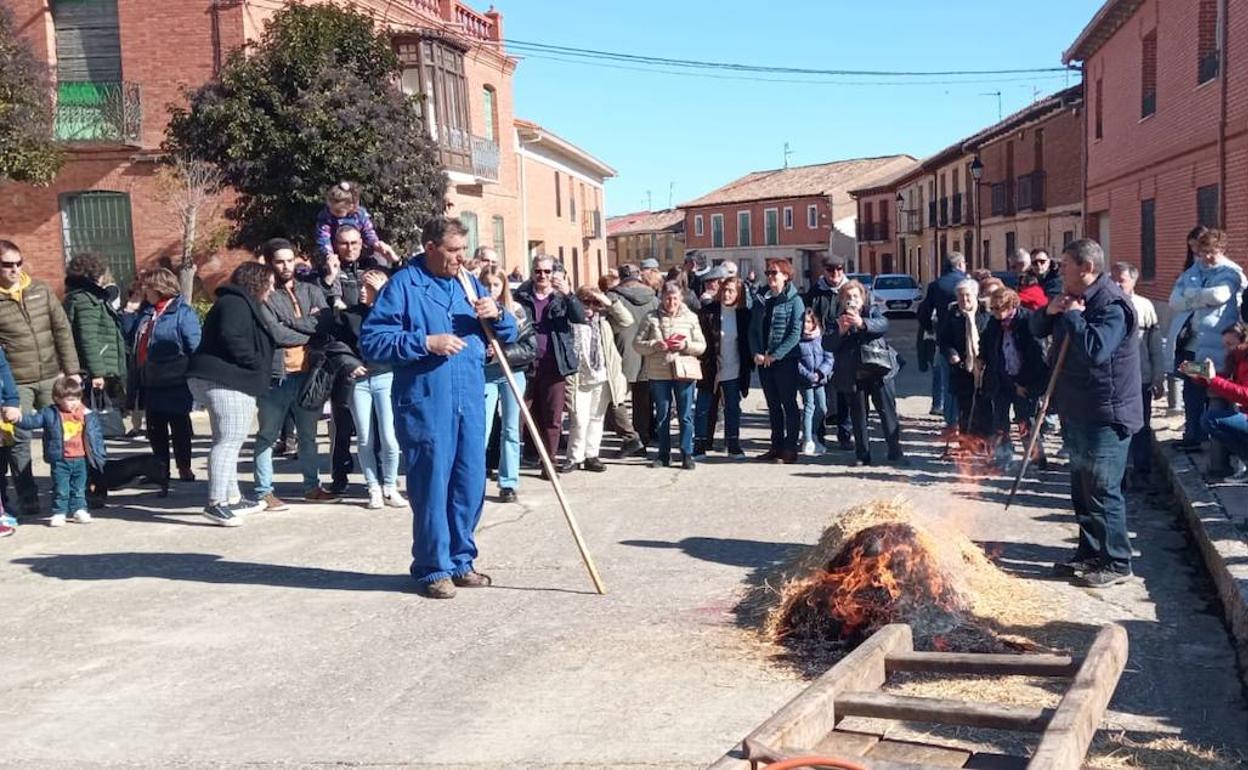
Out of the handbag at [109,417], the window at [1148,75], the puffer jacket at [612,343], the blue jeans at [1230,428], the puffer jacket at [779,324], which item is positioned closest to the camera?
the blue jeans at [1230,428]

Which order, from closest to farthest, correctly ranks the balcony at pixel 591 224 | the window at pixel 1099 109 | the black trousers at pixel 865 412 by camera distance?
the black trousers at pixel 865 412, the window at pixel 1099 109, the balcony at pixel 591 224

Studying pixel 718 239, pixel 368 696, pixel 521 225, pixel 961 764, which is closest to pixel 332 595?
pixel 368 696

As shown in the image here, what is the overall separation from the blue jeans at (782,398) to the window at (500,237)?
24611 millimetres

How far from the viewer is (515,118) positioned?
37344mm

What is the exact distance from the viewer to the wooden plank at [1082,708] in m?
3.09

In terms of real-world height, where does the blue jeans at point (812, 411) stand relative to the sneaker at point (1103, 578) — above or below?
above

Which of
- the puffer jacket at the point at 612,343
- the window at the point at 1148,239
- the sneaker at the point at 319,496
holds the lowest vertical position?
the sneaker at the point at 319,496

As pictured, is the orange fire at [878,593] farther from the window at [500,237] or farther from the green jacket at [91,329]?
the window at [500,237]

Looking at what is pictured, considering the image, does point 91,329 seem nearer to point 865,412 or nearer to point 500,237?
point 865,412

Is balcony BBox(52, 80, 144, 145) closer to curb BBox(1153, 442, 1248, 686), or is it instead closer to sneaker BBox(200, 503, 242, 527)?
sneaker BBox(200, 503, 242, 527)

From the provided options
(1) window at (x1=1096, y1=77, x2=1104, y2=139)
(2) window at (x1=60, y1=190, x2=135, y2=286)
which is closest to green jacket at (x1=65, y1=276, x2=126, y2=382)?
(2) window at (x1=60, y1=190, x2=135, y2=286)

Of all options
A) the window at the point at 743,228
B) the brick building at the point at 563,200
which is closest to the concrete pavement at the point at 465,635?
the brick building at the point at 563,200

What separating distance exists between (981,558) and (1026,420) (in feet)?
14.1

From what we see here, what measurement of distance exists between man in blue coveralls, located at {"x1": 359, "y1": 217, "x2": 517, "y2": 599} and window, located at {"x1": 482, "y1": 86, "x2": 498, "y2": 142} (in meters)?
28.4
